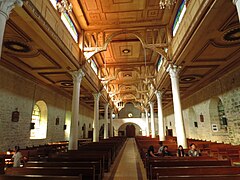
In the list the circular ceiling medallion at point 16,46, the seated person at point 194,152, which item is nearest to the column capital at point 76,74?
the circular ceiling medallion at point 16,46

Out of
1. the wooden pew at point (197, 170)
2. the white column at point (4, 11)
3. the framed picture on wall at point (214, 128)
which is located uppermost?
the white column at point (4, 11)

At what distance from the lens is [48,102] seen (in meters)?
17.2

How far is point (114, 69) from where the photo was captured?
67.4 ft

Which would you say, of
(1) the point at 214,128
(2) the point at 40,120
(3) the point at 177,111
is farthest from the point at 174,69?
(2) the point at 40,120

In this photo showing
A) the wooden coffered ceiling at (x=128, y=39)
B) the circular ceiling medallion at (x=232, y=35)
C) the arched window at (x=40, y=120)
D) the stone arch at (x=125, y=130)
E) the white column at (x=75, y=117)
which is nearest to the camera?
the wooden coffered ceiling at (x=128, y=39)

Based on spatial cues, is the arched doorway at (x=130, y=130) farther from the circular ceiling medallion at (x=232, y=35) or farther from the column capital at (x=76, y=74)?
the circular ceiling medallion at (x=232, y=35)

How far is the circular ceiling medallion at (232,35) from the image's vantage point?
7605 mm

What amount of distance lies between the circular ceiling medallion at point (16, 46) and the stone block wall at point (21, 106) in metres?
2.71

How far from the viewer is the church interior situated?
5.33 m

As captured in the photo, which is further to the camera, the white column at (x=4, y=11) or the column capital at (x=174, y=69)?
the column capital at (x=174, y=69)

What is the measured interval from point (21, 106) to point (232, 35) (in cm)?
1411

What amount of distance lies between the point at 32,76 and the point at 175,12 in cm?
1148

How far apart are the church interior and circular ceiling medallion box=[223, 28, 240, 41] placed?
0.07m

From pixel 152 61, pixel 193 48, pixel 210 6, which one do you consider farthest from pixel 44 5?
pixel 152 61
